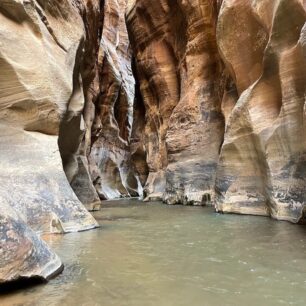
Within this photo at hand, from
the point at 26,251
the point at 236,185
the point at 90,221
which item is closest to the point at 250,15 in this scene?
the point at 236,185

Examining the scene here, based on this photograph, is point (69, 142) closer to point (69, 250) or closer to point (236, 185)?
point (236, 185)

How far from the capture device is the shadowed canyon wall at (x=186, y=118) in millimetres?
6461

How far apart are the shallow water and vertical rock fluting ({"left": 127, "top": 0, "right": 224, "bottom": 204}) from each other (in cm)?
803

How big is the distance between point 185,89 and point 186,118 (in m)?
1.70

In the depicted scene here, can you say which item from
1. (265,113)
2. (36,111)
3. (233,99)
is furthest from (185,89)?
(36,111)

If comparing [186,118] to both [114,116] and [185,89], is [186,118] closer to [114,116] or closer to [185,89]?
[185,89]

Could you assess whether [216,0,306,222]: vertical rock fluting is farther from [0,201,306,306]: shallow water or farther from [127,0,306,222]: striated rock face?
[0,201,306,306]: shallow water

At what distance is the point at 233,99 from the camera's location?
12281mm

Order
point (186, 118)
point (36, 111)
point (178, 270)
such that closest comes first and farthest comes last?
point (178, 270) → point (36, 111) → point (186, 118)

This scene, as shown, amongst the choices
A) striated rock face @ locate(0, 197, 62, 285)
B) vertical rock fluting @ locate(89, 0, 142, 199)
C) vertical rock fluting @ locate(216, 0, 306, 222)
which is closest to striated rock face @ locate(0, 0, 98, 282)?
striated rock face @ locate(0, 197, 62, 285)

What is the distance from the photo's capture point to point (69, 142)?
11000 mm

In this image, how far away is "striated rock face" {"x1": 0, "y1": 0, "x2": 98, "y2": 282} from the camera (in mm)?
6406

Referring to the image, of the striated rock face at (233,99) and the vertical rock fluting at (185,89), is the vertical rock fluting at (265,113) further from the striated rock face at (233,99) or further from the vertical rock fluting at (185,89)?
the vertical rock fluting at (185,89)

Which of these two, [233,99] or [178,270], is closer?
[178,270]
